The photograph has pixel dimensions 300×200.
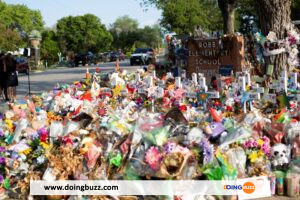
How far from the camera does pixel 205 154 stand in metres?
5.21

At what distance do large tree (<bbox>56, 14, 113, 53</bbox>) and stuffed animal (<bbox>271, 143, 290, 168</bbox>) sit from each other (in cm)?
6756

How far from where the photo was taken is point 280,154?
5547mm

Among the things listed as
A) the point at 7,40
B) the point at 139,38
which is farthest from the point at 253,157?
the point at 139,38

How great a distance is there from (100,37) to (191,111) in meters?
69.7

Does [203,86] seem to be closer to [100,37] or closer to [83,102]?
[83,102]

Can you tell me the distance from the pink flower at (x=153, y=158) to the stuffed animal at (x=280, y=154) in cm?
143

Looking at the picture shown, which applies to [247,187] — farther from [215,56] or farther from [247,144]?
[215,56]

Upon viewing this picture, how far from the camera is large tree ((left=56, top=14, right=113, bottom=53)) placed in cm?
7219

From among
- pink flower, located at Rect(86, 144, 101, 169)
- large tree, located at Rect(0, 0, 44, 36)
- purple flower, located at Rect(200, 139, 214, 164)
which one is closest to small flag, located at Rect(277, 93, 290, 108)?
purple flower, located at Rect(200, 139, 214, 164)

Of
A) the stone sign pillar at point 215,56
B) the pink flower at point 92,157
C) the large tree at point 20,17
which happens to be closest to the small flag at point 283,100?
the stone sign pillar at point 215,56

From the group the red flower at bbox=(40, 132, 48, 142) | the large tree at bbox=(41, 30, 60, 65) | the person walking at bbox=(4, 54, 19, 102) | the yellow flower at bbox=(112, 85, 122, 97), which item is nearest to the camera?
the red flower at bbox=(40, 132, 48, 142)

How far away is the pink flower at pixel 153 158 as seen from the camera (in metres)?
5.14

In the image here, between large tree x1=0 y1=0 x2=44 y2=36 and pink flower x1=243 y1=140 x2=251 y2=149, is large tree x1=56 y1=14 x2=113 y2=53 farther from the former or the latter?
pink flower x1=243 y1=140 x2=251 y2=149

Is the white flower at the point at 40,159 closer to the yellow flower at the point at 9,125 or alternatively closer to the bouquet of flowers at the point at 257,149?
the yellow flower at the point at 9,125
